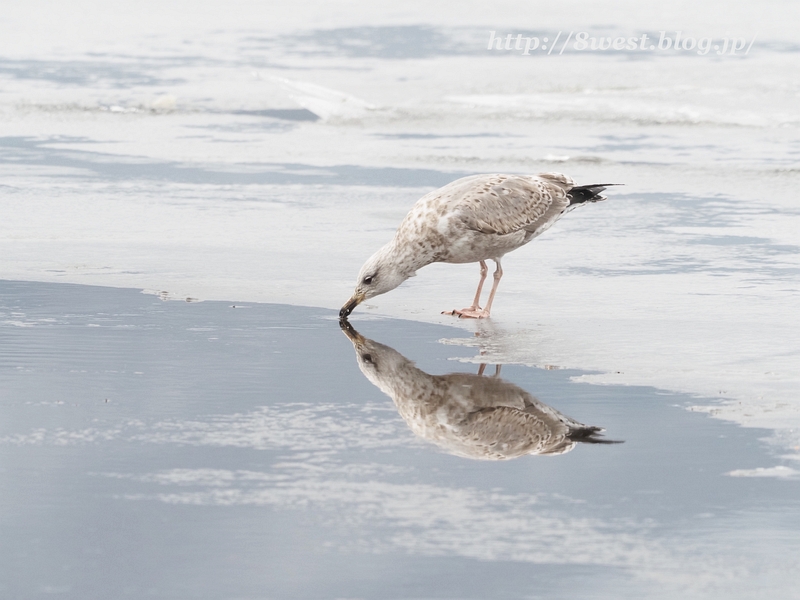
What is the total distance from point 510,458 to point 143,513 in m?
1.42

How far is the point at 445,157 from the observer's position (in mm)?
14023

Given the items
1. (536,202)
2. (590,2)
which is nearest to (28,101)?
(536,202)

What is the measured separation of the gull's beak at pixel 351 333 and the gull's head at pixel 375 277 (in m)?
0.08

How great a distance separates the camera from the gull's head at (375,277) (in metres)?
7.47

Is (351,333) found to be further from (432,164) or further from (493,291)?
(432,164)

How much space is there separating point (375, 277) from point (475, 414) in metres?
2.21

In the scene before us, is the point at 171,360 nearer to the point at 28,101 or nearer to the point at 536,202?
the point at 536,202

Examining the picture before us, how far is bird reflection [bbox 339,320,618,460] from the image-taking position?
5.06 m

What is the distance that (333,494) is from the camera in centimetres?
449

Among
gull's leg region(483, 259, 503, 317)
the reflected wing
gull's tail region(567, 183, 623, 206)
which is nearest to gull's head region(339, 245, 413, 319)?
gull's leg region(483, 259, 503, 317)

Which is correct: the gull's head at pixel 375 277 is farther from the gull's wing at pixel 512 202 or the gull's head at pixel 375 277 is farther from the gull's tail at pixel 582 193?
the gull's tail at pixel 582 193

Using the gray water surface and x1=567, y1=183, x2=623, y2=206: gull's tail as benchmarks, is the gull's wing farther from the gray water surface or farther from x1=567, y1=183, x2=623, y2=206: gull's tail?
the gray water surface

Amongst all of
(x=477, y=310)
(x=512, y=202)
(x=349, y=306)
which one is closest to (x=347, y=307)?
(x=349, y=306)

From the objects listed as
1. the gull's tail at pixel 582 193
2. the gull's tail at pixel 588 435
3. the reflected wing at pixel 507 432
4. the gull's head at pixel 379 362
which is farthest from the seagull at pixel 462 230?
the gull's tail at pixel 588 435
